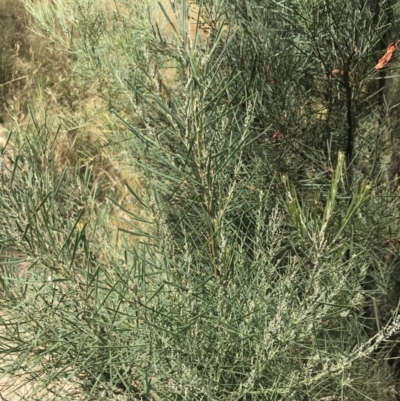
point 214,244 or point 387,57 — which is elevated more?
point 387,57

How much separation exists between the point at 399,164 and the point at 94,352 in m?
1.08

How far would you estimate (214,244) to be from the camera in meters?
0.83

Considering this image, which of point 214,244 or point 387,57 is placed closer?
point 214,244

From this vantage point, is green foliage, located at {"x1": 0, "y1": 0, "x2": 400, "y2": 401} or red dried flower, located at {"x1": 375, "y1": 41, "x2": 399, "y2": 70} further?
red dried flower, located at {"x1": 375, "y1": 41, "x2": 399, "y2": 70}

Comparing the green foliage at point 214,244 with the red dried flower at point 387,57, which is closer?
the green foliage at point 214,244

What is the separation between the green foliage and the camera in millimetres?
738

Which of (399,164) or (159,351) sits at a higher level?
(159,351)

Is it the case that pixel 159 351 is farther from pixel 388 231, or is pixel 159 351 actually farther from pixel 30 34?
pixel 30 34

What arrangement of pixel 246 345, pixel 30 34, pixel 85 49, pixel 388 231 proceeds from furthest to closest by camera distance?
pixel 30 34 < pixel 85 49 < pixel 388 231 < pixel 246 345

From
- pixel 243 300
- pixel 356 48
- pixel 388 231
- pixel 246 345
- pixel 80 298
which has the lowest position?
pixel 388 231

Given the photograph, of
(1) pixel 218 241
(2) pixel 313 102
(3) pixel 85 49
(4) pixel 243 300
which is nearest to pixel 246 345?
(4) pixel 243 300

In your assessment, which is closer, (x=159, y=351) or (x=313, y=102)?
(x=159, y=351)

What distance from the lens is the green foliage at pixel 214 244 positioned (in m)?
0.74

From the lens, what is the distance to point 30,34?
4324 mm
